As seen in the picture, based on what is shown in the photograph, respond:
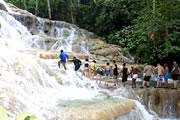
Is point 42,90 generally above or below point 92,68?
below

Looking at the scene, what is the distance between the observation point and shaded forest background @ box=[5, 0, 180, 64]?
12.8 meters

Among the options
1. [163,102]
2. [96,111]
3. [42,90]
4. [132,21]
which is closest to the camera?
[96,111]

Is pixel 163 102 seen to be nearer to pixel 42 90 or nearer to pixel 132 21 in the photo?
pixel 42 90

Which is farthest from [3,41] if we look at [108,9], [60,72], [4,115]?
[108,9]

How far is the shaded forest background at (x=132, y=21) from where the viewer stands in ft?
42.0

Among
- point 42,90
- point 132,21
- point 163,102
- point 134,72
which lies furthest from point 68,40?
point 163,102

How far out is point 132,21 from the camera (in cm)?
2398

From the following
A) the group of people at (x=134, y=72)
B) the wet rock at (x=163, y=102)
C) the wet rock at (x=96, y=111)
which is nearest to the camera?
the wet rock at (x=96, y=111)

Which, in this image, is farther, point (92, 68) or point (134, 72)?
point (92, 68)

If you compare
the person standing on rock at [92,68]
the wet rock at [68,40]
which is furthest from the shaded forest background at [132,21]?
the person standing on rock at [92,68]

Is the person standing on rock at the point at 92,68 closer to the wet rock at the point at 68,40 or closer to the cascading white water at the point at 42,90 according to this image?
the cascading white water at the point at 42,90

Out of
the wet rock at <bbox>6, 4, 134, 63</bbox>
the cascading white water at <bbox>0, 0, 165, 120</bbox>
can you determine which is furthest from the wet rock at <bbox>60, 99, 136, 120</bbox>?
the wet rock at <bbox>6, 4, 134, 63</bbox>

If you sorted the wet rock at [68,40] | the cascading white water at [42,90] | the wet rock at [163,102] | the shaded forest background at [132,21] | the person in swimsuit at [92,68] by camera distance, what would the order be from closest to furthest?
the cascading white water at [42,90] < the wet rock at [163,102] < the person in swimsuit at [92,68] < the shaded forest background at [132,21] < the wet rock at [68,40]

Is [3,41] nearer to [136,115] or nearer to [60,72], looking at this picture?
[60,72]
